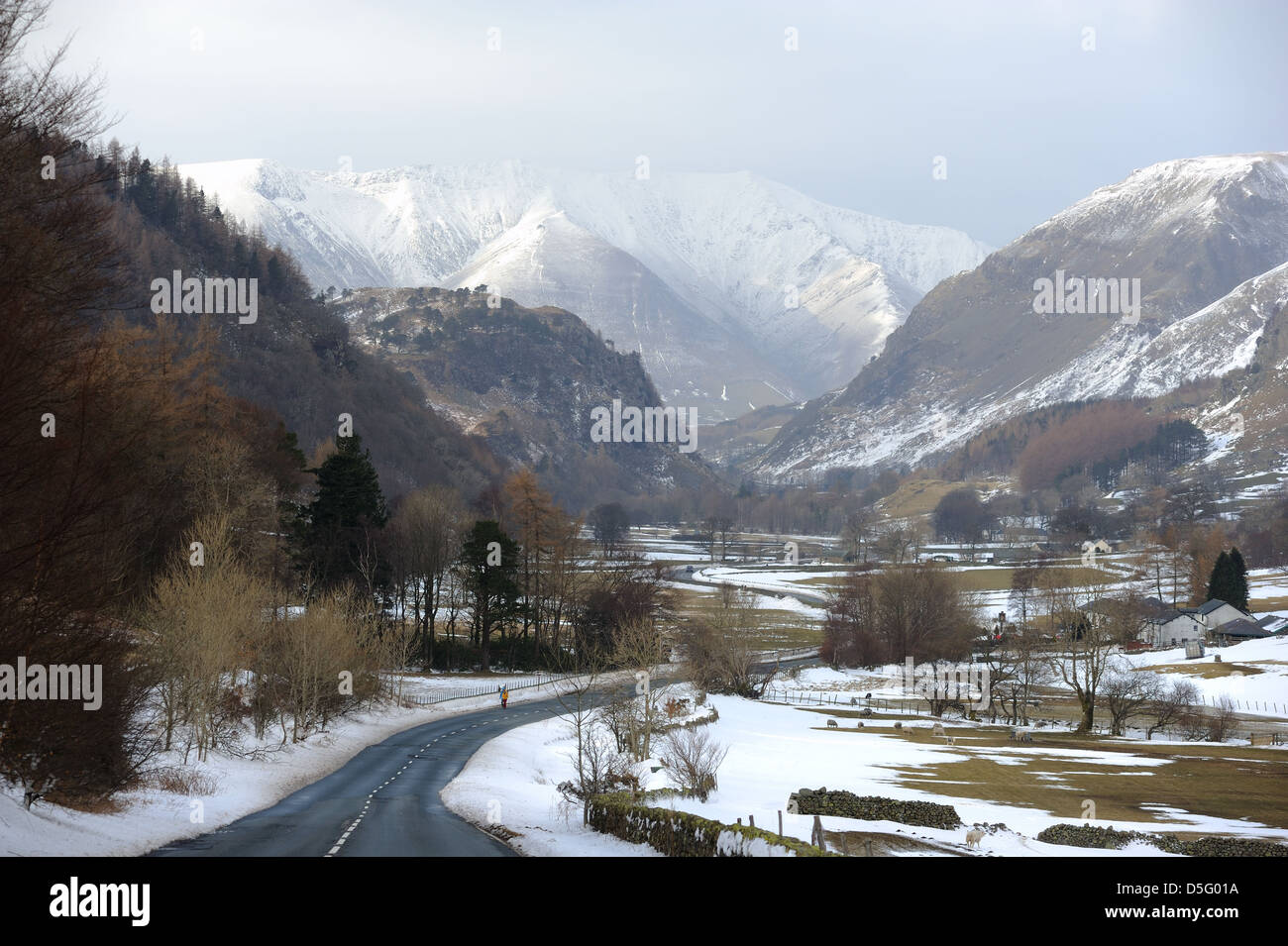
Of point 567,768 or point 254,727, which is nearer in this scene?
point 254,727

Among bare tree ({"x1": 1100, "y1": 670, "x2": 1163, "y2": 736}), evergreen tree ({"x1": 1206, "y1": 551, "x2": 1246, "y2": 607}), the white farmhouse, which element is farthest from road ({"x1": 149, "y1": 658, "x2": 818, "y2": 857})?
evergreen tree ({"x1": 1206, "y1": 551, "x2": 1246, "y2": 607})

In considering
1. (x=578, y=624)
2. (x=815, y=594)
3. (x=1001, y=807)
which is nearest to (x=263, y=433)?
(x=578, y=624)

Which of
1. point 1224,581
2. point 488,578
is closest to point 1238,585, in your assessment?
Result: point 1224,581

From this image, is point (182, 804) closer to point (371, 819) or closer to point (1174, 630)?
point (371, 819)

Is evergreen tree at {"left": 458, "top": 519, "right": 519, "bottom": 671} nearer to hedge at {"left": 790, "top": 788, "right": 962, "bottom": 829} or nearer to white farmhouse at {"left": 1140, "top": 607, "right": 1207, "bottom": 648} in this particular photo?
hedge at {"left": 790, "top": 788, "right": 962, "bottom": 829}

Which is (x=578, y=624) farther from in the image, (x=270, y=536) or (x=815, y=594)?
(x=815, y=594)

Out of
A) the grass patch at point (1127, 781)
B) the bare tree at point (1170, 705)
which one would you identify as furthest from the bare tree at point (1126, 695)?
the grass patch at point (1127, 781)
